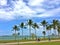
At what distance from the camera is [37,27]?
439ft

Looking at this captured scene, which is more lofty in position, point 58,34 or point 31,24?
point 31,24

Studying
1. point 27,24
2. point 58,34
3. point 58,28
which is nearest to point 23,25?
point 27,24

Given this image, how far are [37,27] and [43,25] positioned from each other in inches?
177

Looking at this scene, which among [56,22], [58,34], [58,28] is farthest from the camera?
[58,34]

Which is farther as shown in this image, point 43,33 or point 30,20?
point 43,33

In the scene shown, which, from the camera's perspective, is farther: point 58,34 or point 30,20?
point 58,34

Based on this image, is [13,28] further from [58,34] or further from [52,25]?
[58,34]

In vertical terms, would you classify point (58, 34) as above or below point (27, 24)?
below

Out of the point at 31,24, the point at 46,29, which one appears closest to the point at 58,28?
the point at 46,29

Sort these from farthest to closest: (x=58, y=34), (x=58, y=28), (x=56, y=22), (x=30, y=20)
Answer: (x=58, y=34), (x=58, y=28), (x=56, y=22), (x=30, y=20)

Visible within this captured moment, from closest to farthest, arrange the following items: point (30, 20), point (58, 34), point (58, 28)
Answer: point (30, 20), point (58, 28), point (58, 34)

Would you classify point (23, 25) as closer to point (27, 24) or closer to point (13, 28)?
point (27, 24)

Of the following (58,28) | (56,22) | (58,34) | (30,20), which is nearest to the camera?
(30,20)

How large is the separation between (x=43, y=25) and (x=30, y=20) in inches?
643
